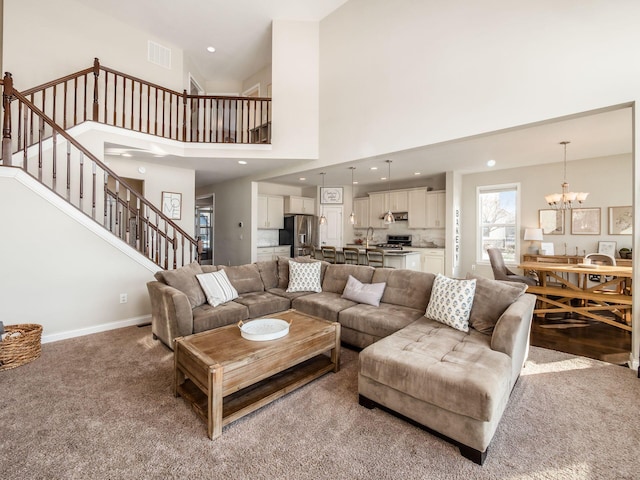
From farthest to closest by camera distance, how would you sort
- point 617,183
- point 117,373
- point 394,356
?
point 617,183 < point 117,373 < point 394,356

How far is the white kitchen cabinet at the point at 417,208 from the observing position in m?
7.37

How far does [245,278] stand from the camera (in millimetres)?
4090

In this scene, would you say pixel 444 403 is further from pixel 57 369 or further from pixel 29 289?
pixel 29 289

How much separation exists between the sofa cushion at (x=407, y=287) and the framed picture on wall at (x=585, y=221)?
4.65 metres

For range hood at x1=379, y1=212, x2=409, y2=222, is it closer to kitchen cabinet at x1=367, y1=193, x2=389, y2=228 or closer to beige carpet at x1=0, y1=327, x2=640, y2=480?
kitchen cabinet at x1=367, y1=193, x2=389, y2=228

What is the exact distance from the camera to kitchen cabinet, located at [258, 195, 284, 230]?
24.9 feet

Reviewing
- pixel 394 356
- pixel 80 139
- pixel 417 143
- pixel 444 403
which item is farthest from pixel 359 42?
pixel 444 403

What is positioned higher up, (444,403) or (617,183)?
(617,183)

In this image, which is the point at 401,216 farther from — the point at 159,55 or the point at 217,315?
the point at 159,55

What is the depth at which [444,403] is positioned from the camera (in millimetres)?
1717

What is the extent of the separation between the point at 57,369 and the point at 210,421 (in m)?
1.96

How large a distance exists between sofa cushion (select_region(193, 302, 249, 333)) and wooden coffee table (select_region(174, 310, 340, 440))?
25.1 inches

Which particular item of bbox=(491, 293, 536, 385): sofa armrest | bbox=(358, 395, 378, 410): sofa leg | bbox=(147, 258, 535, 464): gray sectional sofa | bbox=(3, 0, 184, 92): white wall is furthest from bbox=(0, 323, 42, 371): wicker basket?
bbox=(491, 293, 536, 385): sofa armrest

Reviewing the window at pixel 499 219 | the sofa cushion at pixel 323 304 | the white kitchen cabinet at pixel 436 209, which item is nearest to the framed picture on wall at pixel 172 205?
the sofa cushion at pixel 323 304
